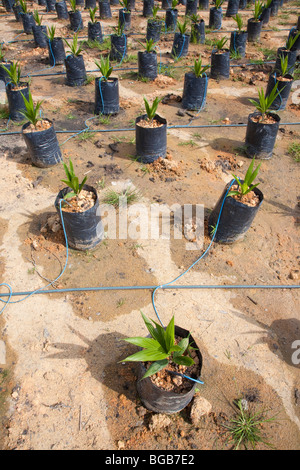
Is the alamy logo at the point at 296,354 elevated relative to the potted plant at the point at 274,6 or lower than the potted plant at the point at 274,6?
lower

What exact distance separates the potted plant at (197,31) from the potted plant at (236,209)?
21.0 ft

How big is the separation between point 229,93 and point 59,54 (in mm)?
3735

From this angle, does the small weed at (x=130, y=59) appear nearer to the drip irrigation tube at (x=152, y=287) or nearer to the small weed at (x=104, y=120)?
the small weed at (x=104, y=120)

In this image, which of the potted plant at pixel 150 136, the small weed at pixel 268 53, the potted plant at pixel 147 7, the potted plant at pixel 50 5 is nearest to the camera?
the potted plant at pixel 150 136

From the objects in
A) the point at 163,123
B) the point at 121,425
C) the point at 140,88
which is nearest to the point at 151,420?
the point at 121,425

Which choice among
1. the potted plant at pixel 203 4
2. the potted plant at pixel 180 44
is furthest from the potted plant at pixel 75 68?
the potted plant at pixel 203 4

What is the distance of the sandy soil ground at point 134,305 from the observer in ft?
6.71

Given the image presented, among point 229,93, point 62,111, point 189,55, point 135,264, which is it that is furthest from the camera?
point 189,55

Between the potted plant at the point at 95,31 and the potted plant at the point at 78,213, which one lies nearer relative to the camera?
the potted plant at the point at 78,213

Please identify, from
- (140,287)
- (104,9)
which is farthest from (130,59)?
(140,287)

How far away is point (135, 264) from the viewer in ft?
9.82

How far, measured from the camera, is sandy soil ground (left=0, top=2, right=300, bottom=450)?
204 cm
